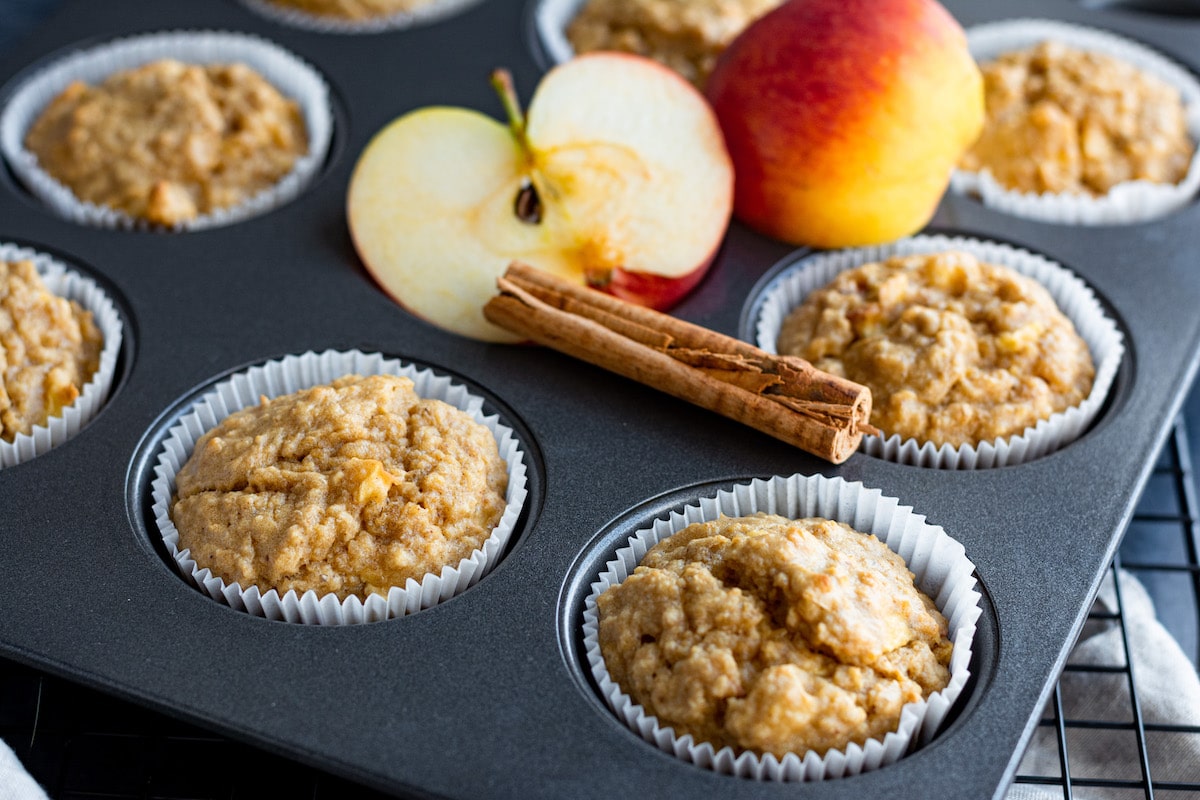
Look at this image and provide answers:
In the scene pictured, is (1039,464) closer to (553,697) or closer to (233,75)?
(553,697)

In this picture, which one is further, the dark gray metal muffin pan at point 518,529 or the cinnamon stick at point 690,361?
the cinnamon stick at point 690,361

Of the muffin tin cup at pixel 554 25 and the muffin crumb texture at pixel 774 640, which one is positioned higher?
the muffin tin cup at pixel 554 25

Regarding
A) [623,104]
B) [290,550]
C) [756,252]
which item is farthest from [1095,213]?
[290,550]

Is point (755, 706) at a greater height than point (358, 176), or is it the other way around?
point (358, 176)

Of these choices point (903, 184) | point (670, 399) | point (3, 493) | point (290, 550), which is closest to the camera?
point (290, 550)

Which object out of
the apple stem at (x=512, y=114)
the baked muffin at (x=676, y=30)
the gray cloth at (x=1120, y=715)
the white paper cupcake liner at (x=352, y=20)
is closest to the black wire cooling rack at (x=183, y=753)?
the gray cloth at (x=1120, y=715)

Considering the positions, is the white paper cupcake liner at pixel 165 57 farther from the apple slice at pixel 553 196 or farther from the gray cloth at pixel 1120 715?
the gray cloth at pixel 1120 715
